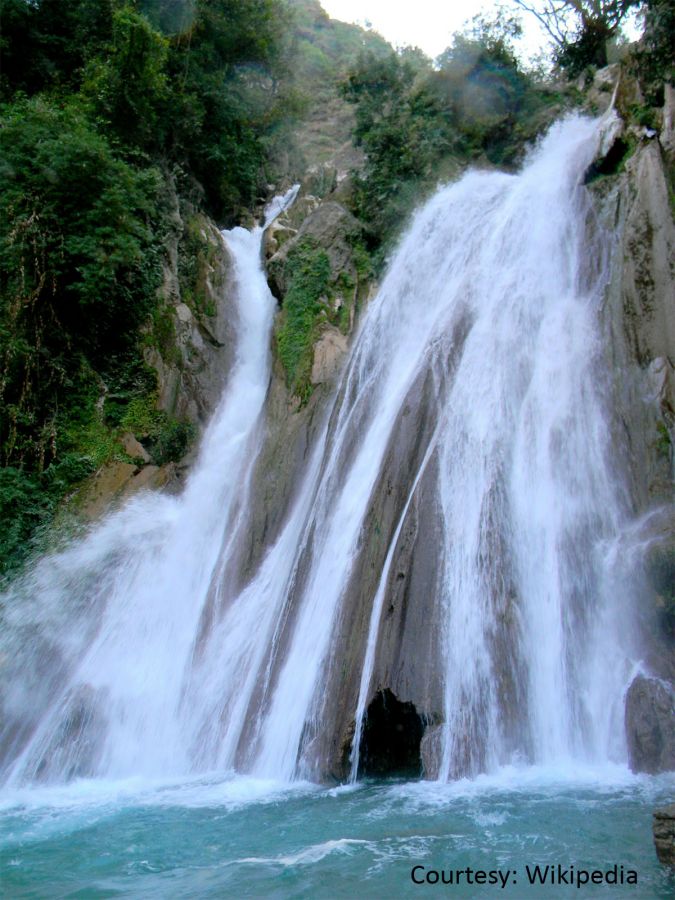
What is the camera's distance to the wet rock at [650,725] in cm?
801

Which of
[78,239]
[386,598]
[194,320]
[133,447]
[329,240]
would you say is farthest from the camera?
[194,320]

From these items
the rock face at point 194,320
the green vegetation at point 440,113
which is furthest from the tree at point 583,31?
the rock face at point 194,320

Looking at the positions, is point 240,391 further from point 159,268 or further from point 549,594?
point 549,594

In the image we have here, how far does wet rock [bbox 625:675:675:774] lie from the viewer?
801 centimetres

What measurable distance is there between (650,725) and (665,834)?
3059mm

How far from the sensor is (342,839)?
6852 mm

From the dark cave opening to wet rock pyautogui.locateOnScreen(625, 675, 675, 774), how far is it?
7.89 ft

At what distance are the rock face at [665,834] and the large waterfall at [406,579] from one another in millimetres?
3042

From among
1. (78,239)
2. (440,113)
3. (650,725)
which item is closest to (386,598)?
(650,725)

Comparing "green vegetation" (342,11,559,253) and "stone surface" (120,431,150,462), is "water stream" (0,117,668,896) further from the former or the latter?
"green vegetation" (342,11,559,253)

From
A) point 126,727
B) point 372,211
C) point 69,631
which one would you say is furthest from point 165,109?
point 126,727

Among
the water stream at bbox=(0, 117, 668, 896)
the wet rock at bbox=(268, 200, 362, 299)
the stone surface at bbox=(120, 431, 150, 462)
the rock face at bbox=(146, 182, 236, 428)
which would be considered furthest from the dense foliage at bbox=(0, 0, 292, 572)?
the wet rock at bbox=(268, 200, 362, 299)

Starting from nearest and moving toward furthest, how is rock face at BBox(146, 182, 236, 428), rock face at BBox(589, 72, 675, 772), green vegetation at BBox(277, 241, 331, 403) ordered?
rock face at BBox(589, 72, 675, 772), green vegetation at BBox(277, 241, 331, 403), rock face at BBox(146, 182, 236, 428)

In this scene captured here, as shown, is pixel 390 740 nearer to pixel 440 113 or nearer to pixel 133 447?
pixel 133 447
